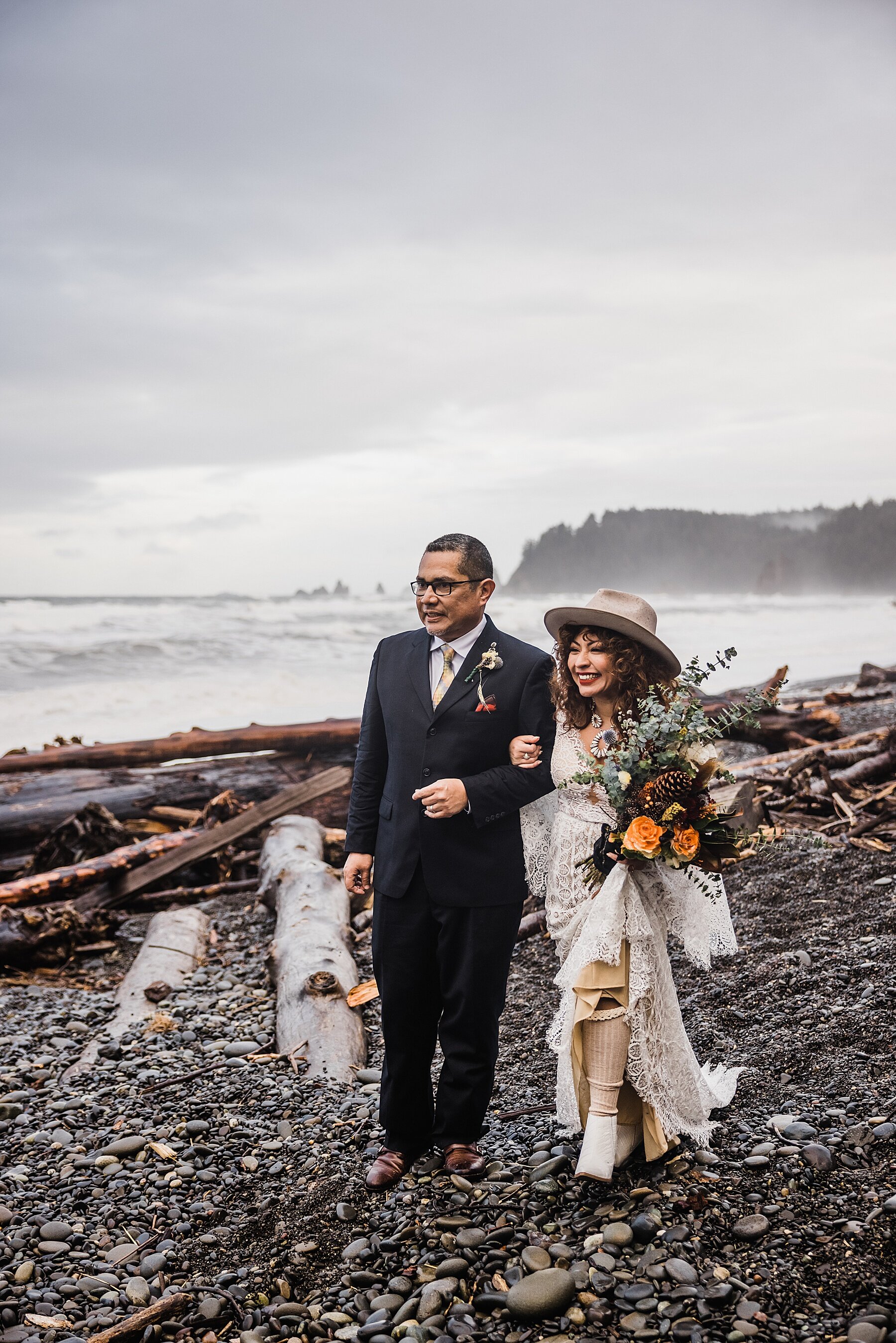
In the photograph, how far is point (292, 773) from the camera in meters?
11.0

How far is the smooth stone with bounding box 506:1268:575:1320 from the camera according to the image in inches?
122

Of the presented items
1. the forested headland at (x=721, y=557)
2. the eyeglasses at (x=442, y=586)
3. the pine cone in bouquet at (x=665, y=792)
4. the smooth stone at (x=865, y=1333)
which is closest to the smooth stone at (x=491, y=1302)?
the smooth stone at (x=865, y=1333)

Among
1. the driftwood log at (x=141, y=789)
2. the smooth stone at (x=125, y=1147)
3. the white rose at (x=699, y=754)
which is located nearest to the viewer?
the white rose at (x=699, y=754)

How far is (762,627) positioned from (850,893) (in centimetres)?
3714

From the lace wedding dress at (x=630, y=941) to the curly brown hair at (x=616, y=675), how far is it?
113mm

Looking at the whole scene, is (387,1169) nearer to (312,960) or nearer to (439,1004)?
(439,1004)

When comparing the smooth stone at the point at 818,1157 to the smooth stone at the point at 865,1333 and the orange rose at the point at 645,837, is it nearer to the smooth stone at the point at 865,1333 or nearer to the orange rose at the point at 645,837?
the smooth stone at the point at 865,1333

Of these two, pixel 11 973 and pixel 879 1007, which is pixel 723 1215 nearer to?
pixel 879 1007

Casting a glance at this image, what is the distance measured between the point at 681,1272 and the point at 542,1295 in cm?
46

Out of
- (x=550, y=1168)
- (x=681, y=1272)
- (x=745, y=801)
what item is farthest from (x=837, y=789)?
(x=681, y=1272)

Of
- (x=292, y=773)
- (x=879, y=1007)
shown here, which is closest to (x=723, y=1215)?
(x=879, y=1007)

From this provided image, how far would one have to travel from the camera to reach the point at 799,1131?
3893mm

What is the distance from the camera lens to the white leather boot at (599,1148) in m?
3.60

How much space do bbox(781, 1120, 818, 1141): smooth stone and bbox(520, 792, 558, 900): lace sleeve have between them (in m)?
1.34
